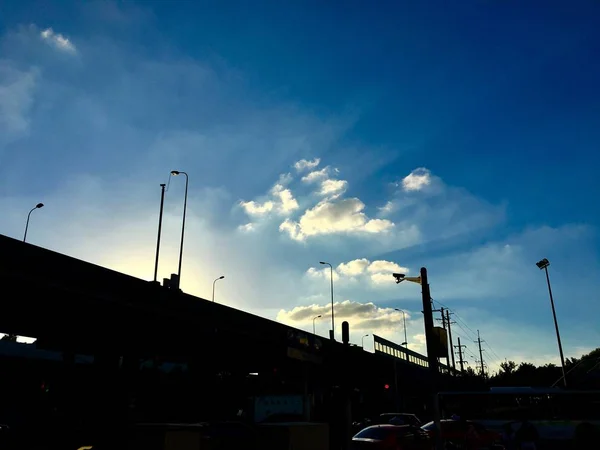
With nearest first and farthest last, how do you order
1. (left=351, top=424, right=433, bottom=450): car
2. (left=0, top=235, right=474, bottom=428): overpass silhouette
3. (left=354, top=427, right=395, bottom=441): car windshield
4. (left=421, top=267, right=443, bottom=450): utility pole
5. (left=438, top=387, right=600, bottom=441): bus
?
1. (left=421, top=267, right=443, bottom=450): utility pole
2. (left=351, top=424, right=433, bottom=450): car
3. (left=0, top=235, right=474, bottom=428): overpass silhouette
4. (left=354, top=427, right=395, bottom=441): car windshield
5. (left=438, top=387, right=600, bottom=441): bus

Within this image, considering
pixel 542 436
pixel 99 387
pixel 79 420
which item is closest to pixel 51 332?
pixel 99 387

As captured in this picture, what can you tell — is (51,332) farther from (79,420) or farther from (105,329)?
(79,420)

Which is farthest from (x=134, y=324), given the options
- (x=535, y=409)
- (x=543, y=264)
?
(x=543, y=264)

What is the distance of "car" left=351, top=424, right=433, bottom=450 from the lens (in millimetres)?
17906

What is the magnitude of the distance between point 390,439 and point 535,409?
11.6 meters

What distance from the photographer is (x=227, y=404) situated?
164 ft

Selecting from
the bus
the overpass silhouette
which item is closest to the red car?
the bus

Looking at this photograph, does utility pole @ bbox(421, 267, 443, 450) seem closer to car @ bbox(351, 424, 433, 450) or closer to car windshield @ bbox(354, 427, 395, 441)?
car @ bbox(351, 424, 433, 450)

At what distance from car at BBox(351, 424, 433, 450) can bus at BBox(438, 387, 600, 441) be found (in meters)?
7.72

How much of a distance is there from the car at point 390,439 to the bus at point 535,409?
772 centimetres

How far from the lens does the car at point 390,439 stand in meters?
17.9

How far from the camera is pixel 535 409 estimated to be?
25.5 meters

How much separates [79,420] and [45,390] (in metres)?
13.8

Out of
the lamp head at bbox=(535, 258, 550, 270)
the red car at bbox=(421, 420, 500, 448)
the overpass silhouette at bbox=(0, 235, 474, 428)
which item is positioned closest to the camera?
the overpass silhouette at bbox=(0, 235, 474, 428)
